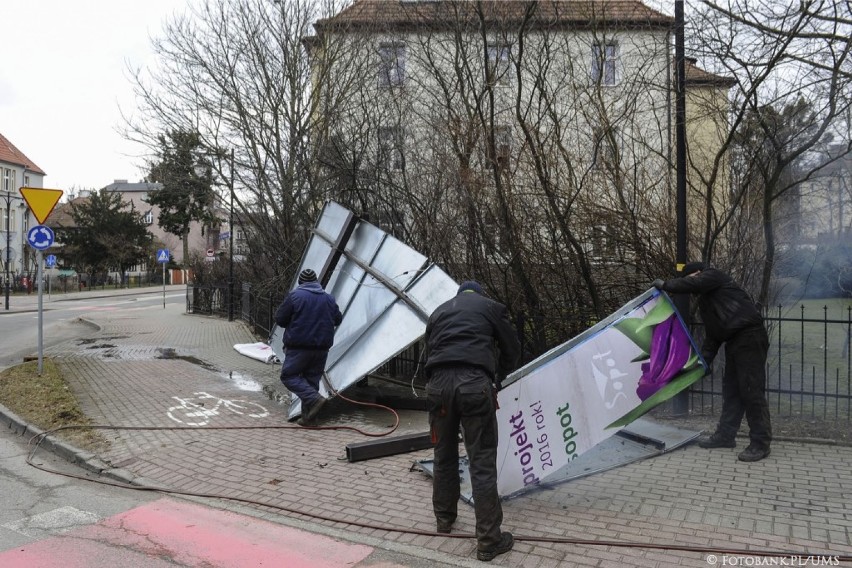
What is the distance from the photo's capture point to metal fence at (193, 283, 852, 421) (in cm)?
744

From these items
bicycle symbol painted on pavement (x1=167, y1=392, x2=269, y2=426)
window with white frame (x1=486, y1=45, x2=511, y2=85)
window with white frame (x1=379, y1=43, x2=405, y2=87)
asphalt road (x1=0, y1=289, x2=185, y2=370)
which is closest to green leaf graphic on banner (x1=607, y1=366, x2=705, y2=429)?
window with white frame (x1=486, y1=45, x2=511, y2=85)

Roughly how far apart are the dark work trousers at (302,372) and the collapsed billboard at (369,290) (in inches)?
10.4

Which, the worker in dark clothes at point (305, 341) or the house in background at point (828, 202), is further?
the house in background at point (828, 202)

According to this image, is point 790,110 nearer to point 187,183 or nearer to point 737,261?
point 737,261

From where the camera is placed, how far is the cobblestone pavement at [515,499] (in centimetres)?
423

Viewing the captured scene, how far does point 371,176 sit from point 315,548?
759 centimetres

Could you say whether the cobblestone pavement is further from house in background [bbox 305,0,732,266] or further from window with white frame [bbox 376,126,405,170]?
window with white frame [bbox 376,126,405,170]

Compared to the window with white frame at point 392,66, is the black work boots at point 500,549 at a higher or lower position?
lower

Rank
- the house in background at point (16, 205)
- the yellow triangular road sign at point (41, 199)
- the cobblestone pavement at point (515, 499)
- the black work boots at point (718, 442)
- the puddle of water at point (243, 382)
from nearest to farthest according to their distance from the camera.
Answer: the cobblestone pavement at point (515, 499) → the black work boots at point (718, 442) → the puddle of water at point (243, 382) → the yellow triangular road sign at point (41, 199) → the house in background at point (16, 205)

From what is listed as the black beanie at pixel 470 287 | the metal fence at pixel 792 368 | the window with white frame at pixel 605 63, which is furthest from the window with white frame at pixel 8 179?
the black beanie at pixel 470 287

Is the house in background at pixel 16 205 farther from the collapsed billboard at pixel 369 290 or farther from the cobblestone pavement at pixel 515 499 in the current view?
the cobblestone pavement at pixel 515 499

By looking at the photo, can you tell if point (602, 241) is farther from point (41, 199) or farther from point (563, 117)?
point (41, 199)

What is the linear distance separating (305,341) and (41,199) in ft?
20.8

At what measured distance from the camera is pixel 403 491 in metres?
5.41
